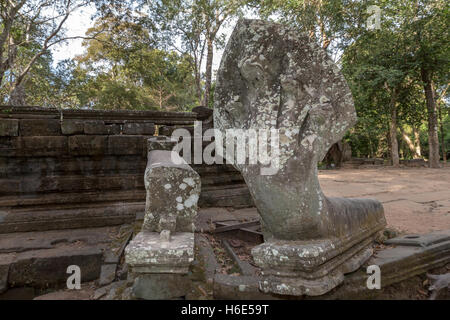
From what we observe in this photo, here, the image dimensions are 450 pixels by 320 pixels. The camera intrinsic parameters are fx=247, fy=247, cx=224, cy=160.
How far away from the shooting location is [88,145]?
3512mm

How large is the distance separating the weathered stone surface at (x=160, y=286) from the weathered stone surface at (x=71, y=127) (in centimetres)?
286

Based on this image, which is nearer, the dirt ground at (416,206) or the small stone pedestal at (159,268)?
the small stone pedestal at (159,268)

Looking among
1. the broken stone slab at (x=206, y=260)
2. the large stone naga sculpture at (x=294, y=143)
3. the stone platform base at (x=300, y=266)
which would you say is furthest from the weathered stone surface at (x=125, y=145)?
the stone platform base at (x=300, y=266)

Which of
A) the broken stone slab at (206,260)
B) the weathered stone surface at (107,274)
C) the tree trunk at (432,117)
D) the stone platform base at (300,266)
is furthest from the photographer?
the tree trunk at (432,117)

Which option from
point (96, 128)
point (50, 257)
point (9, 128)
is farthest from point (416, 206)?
point (9, 128)

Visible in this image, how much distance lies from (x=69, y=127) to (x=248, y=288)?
337 centimetres

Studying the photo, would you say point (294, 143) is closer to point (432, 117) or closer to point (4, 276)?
point (4, 276)

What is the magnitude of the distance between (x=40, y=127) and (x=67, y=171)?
0.72 metres

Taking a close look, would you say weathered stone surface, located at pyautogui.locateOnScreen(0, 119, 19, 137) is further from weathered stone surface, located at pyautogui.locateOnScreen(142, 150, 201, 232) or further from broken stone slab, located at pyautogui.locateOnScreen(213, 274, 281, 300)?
broken stone slab, located at pyautogui.locateOnScreen(213, 274, 281, 300)

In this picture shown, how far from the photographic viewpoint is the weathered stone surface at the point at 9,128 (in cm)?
324

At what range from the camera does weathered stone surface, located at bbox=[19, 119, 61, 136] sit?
3375 mm

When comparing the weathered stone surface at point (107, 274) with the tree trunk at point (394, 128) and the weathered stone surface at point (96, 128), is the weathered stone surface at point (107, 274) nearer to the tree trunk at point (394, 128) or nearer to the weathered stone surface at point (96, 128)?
the weathered stone surface at point (96, 128)

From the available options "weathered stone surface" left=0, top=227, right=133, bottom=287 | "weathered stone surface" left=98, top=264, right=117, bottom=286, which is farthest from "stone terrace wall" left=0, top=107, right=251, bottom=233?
"weathered stone surface" left=98, top=264, right=117, bottom=286
